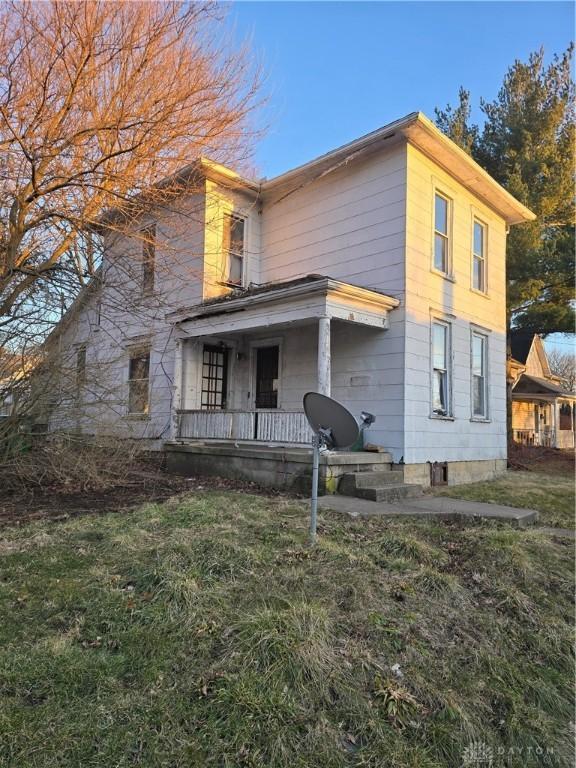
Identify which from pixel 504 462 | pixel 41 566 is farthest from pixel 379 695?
pixel 504 462

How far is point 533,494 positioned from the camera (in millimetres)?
9492

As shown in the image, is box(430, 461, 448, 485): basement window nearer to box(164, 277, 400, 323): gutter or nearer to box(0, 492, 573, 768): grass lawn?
box(164, 277, 400, 323): gutter

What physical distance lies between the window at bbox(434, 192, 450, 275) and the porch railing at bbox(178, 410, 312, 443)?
4.45 m

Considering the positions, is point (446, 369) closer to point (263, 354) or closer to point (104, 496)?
point (263, 354)

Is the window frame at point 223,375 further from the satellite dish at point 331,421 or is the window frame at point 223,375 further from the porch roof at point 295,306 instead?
the satellite dish at point 331,421

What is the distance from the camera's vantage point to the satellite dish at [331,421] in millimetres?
4449

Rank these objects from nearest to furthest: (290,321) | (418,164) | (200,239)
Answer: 1. (290,321)
2. (418,164)
3. (200,239)

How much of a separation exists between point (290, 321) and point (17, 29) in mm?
5369

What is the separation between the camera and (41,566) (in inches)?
165

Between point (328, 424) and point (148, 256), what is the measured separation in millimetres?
6864

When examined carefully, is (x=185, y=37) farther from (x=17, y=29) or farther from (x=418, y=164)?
(x=418, y=164)

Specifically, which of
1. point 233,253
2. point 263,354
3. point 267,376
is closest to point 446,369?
point 267,376

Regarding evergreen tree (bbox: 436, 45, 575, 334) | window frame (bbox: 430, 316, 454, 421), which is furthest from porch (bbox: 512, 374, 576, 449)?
window frame (bbox: 430, 316, 454, 421)

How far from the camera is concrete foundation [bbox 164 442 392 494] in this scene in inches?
317
